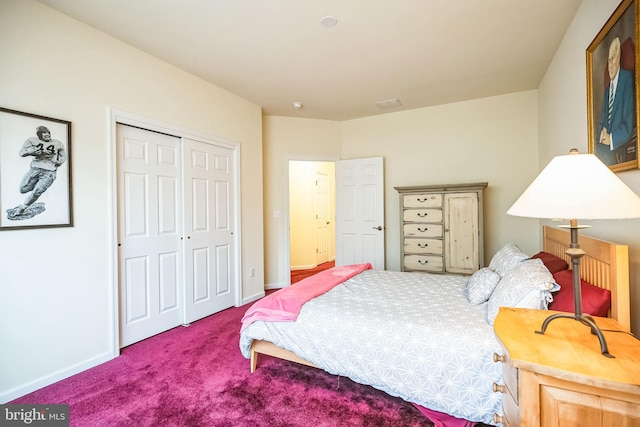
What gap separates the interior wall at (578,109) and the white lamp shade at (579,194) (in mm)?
585

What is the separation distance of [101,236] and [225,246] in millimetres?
1356

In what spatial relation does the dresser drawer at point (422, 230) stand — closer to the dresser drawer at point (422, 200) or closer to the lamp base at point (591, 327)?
the dresser drawer at point (422, 200)

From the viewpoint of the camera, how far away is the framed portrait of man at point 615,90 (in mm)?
1335

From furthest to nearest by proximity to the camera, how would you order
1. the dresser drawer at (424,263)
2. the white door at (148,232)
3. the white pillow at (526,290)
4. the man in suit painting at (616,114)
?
the dresser drawer at (424,263), the white door at (148,232), the white pillow at (526,290), the man in suit painting at (616,114)

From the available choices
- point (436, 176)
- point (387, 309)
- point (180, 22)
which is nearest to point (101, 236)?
point (180, 22)

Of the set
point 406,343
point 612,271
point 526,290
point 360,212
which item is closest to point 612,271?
point 612,271

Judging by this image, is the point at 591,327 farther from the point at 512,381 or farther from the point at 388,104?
the point at 388,104

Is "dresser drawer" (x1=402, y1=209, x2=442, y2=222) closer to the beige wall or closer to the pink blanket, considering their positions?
the beige wall

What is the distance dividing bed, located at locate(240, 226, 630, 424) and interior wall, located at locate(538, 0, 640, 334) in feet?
0.45

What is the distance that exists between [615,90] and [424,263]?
2495 millimetres

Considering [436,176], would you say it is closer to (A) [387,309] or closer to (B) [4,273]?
(A) [387,309]

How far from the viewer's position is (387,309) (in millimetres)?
1896

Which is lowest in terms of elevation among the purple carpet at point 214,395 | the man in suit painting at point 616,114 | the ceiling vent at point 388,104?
the purple carpet at point 214,395

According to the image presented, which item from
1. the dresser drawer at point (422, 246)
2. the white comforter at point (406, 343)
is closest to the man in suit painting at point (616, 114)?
the white comforter at point (406, 343)
